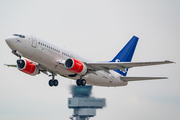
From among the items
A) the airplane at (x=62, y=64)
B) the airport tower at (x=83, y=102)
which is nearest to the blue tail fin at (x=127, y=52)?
the airplane at (x=62, y=64)

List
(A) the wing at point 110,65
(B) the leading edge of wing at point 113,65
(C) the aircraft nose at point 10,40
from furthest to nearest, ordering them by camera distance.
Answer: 1. (A) the wing at point 110,65
2. (B) the leading edge of wing at point 113,65
3. (C) the aircraft nose at point 10,40

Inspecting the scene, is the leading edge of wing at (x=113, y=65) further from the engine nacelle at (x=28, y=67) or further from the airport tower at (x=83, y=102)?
the airport tower at (x=83, y=102)

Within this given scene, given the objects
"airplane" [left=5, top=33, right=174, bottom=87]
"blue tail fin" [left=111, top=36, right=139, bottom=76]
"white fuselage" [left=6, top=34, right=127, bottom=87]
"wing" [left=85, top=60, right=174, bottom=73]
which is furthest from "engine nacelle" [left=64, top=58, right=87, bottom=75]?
"blue tail fin" [left=111, top=36, right=139, bottom=76]

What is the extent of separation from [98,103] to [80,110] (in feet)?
95.8

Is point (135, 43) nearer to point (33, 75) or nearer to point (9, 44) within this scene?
point (33, 75)

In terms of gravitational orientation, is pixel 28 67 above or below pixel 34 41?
below

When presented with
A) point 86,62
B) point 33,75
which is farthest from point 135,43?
point 33,75

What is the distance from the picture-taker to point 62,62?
3959 cm

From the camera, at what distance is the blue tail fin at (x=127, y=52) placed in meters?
50.5

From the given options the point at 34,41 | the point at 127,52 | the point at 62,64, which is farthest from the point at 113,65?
the point at 127,52

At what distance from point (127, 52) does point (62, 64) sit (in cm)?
1528

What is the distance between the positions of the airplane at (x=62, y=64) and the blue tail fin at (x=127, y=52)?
8.03 feet

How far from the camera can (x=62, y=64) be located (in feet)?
130

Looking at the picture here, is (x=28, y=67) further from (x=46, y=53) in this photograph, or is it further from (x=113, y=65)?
(x=113, y=65)
